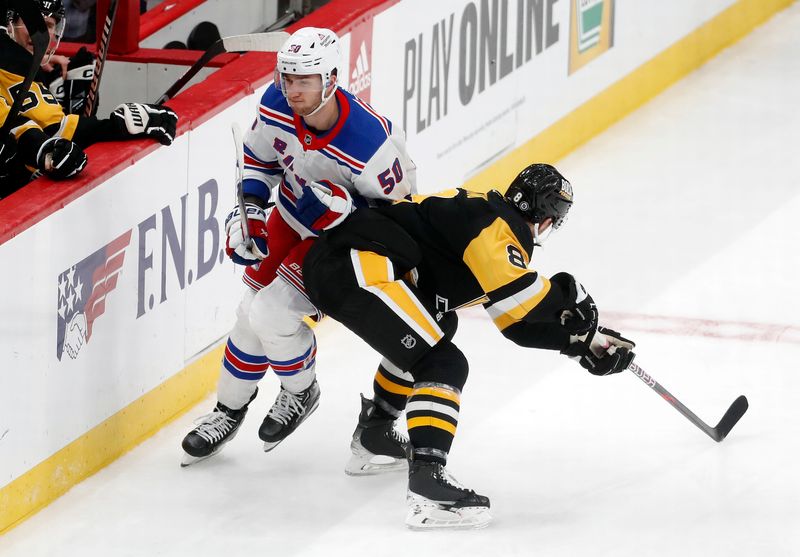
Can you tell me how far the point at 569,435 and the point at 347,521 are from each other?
850mm

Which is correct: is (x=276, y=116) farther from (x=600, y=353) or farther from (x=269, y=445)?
(x=600, y=353)

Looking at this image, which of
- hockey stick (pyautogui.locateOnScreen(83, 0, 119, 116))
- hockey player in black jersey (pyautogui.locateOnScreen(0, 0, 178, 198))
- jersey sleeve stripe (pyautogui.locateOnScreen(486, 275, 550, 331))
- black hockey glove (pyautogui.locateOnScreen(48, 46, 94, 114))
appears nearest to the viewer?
jersey sleeve stripe (pyautogui.locateOnScreen(486, 275, 550, 331))

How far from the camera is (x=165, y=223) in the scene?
4.67 metres

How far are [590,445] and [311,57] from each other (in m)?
1.42

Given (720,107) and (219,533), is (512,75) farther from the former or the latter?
(219,533)

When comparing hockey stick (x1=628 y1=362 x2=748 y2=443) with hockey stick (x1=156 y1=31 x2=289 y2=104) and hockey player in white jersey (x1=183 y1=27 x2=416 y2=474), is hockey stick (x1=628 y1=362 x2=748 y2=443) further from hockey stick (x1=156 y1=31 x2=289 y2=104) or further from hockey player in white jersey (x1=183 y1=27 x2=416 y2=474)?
hockey stick (x1=156 y1=31 x2=289 y2=104)

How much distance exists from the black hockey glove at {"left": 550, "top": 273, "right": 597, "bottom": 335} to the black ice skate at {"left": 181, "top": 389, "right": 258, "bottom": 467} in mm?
973

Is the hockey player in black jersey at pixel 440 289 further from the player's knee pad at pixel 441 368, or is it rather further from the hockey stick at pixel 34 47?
the hockey stick at pixel 34 47

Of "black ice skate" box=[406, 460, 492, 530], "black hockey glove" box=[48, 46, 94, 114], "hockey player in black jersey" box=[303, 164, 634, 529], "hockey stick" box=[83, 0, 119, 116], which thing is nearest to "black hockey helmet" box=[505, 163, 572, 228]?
"hockey player in black jersey" box=[303, 164, 634, 529]

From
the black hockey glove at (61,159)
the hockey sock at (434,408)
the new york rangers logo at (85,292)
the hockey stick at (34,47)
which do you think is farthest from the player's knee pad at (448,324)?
the hockey stick at (34,47)

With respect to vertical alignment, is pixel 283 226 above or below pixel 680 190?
above

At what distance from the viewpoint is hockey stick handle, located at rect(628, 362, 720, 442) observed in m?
4.54

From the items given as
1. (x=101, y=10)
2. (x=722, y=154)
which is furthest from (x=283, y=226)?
(x=722, y=154)

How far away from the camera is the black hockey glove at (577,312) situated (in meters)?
4.15
